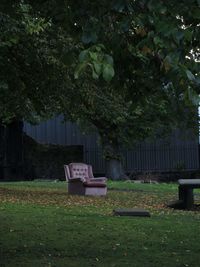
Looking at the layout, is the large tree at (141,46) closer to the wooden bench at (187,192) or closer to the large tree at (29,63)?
the large tree at (29,63)

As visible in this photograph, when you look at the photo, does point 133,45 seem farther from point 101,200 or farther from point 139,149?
point 139,149

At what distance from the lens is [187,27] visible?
4.55m

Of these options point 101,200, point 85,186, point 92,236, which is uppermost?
point 85,186

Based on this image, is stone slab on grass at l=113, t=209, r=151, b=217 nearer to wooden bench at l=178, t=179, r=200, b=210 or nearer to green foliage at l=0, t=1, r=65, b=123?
wooden bench at l=178, t=179, r=200, b=210

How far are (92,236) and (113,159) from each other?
21.9 metres

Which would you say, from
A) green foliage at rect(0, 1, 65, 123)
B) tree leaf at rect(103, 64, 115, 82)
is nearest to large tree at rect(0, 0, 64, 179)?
green foliage at rect(0, 1, 65, 123)

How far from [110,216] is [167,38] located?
8.91 metres

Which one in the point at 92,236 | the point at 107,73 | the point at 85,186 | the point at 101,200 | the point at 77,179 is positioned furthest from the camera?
the point at 77,179

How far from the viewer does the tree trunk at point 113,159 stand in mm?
31812

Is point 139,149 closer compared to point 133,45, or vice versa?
point 133,45

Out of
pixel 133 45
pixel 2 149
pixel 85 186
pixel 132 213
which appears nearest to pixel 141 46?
pixel 133 45

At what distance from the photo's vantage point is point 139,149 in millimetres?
36531

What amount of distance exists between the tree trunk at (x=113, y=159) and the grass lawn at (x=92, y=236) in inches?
614

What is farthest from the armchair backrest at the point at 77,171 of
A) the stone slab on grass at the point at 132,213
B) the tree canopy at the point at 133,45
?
the tree canopy at the point at 133,45
